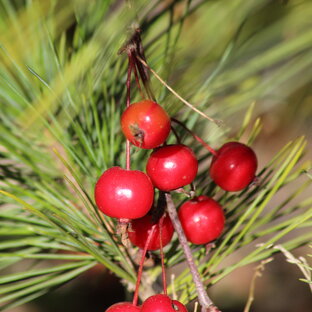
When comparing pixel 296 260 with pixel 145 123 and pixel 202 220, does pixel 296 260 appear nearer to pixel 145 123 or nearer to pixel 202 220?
pixel 202 220

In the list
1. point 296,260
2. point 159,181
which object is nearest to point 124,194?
point 159,181

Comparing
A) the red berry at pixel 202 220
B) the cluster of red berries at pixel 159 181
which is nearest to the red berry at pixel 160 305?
the cluster of red berries at pixel 159 181

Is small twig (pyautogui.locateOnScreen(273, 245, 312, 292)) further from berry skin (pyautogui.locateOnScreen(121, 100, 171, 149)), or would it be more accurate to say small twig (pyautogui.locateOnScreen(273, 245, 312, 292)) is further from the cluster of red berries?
berry skin (pyautogui.locateOnScreen(121, 100, 171, 149))

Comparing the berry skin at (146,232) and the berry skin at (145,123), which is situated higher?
the berry skin at (145,123)

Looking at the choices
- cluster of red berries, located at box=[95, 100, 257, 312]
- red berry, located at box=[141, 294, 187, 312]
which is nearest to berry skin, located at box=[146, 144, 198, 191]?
cluster of red berries, located at box=[95, 100, 257, 312]

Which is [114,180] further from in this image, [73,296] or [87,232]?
[73,296]

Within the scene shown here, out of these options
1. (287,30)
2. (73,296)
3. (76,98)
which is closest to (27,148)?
(76,98)

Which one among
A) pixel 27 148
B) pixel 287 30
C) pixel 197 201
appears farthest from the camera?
pixel 27 148

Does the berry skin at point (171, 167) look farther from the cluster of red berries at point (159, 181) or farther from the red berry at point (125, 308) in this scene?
the red berry at point (125, 308)
